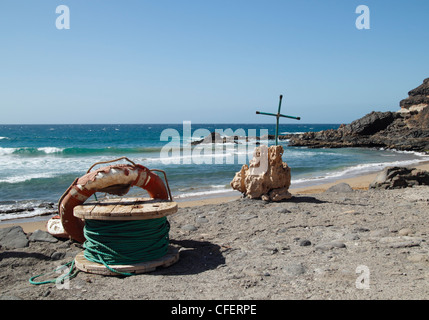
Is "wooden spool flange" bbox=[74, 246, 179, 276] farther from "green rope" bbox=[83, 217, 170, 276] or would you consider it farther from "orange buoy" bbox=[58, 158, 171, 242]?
"orange buoy" bbox=[58, 158, 171, 242]

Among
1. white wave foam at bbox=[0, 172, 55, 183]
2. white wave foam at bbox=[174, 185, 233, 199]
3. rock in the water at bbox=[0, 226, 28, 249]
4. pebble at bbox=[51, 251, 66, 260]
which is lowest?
white wave foam at bbox=[174, 185, 233, 199]

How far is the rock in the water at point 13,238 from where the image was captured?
6113 mm

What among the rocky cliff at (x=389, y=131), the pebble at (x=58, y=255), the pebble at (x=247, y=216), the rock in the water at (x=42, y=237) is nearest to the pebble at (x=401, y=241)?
the pebble at (x=247, y=216)

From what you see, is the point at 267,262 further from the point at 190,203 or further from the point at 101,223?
the point at 190,203

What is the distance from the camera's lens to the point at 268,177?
888 cm

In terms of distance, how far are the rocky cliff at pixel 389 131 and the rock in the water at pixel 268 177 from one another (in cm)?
3411

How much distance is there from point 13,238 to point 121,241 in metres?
2.81

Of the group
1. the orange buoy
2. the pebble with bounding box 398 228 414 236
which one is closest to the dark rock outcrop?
the pebble with bounding box 398 228 414 236

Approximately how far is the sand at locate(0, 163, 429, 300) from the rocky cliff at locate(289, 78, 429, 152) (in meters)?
35.8

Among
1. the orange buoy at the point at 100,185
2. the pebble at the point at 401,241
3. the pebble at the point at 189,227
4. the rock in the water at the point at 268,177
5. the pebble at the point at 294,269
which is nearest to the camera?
the pebble at the point at 294,269

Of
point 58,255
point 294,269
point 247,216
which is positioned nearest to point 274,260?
point 294,269

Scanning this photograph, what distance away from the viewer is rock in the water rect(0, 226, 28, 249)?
20.1 feet

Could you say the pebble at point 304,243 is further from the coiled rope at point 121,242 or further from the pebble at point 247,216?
the coiled rope at point 121,242
